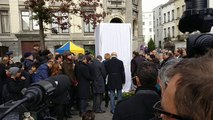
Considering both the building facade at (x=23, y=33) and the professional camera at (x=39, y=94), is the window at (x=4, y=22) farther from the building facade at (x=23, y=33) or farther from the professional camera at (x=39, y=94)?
the professional camera at (x=39, y=94)

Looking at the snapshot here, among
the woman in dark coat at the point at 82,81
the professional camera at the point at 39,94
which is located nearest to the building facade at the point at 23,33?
the woman in dark coat at the point at 82,81

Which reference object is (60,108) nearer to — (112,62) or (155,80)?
(112,62)

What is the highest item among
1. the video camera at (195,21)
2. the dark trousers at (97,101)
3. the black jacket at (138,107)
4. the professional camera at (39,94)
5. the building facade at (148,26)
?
the building facade at (148,26)

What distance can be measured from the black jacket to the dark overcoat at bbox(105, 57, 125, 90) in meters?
5.87

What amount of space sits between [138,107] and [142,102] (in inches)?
3.0

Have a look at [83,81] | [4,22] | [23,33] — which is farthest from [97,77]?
[4,22]

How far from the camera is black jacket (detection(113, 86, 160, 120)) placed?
3.29 m

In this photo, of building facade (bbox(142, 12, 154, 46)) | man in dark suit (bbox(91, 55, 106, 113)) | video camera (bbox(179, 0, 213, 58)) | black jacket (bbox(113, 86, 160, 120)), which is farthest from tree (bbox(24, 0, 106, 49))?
building facade (bbox(142, 12, 154, 46))

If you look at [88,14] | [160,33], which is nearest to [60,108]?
[88,14]

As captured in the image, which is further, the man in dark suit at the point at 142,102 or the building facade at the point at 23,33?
A: the building facade at the point at 23,33

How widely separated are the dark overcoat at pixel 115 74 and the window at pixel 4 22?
19.4 meters

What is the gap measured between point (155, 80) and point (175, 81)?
8.37 feet

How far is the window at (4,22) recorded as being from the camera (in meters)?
26.3

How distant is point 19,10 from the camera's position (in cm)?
2638
